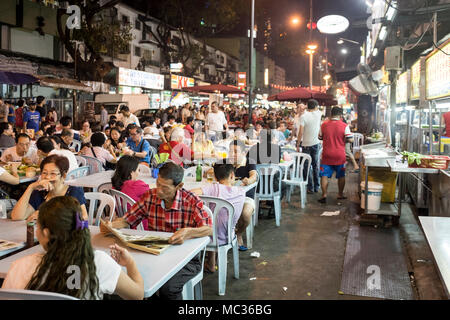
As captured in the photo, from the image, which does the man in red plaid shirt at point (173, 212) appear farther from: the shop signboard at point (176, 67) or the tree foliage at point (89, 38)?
the shop signboard at point (176, 67)

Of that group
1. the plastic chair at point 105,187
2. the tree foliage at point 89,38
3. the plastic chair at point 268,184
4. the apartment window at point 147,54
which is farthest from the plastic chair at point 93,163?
the apartment window at point 147,54

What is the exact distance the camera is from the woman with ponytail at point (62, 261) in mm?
2213

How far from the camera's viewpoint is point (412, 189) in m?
9.03

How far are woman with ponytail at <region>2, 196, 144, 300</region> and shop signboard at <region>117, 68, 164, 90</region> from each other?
835 inches

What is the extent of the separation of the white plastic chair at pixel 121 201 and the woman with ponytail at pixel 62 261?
84.6 inches

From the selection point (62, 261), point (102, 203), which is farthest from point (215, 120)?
point (62, 261)

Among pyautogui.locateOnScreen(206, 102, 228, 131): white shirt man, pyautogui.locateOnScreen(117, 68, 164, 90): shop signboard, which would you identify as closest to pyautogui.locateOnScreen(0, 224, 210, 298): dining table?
pyautogui.locateOnScreen(206, 102, 228, 131): white shirt man

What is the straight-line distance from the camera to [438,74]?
7586 millimetres

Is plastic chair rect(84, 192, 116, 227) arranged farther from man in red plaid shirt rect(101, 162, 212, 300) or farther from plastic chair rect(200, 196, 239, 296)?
plastic chair rect(200, 196, 239, 296)

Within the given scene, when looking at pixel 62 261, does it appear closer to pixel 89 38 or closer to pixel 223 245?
pixel 223 245

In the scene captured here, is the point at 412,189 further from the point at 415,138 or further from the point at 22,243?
the point at 22,243
